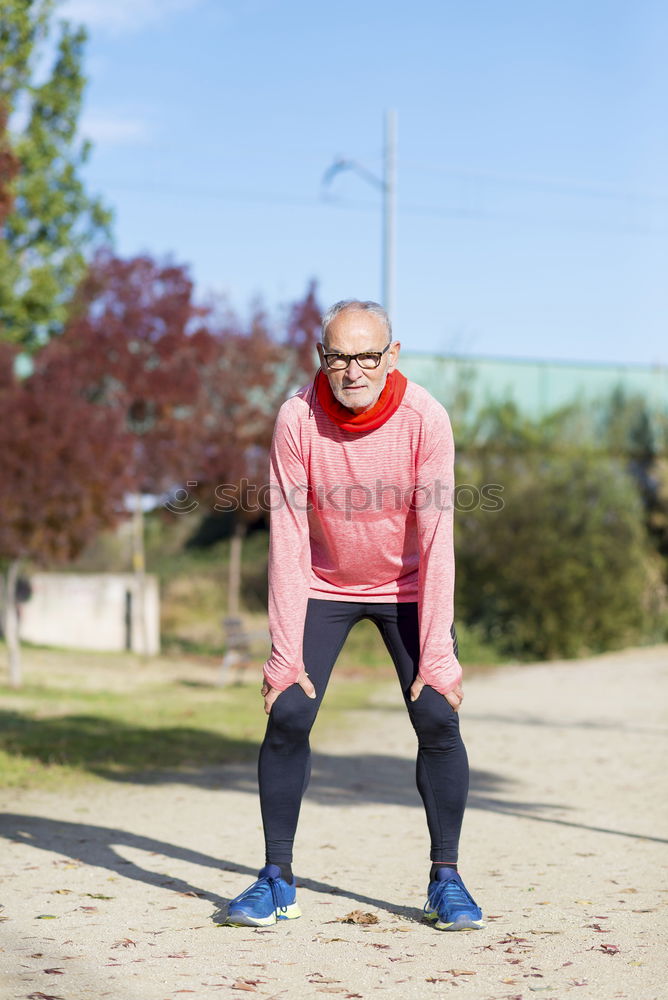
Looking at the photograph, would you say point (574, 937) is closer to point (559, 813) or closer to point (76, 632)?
point (559, 813)

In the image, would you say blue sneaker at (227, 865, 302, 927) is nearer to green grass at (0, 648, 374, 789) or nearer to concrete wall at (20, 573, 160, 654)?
green grass at (0, 648, 374, 789)

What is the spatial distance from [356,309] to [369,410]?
340 millimetres

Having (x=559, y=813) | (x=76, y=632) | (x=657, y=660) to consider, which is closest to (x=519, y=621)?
(x=657, y=660)

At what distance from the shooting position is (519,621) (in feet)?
68.9

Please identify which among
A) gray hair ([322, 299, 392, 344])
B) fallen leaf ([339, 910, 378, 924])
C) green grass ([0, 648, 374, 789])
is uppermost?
gray hair ([322, 299, 392, 344])

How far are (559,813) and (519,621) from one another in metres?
14.3

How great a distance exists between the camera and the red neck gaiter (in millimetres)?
4027

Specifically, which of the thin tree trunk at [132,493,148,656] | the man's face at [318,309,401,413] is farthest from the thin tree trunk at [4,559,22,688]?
the man's face at [318,309,401,413]

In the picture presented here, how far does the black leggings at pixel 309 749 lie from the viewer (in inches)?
164

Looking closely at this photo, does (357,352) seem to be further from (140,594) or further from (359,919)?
(140,594)

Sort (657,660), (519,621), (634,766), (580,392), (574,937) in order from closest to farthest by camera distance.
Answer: (574,937) → (634,766) → (657,660) → (519,621) → (580,392)

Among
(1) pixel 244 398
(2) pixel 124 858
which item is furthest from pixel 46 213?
(2) pixel 124 858

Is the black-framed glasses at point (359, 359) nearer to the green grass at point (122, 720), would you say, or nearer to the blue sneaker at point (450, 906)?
the blue sneaker at point (450, 906)

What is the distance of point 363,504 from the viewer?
4.13 meters
